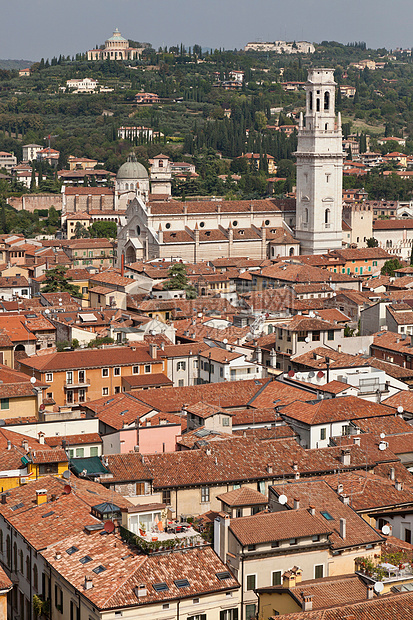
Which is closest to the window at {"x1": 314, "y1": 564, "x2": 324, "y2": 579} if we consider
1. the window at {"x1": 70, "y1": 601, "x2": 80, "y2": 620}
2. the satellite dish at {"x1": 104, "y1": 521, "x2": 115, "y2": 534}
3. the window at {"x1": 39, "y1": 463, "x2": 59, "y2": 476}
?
the satellite dish at {"x1": 104, "y1": 521, "x2": 115, "y2": 534}

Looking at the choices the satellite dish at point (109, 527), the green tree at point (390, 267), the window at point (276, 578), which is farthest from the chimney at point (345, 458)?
the green tree at point (390, 267)

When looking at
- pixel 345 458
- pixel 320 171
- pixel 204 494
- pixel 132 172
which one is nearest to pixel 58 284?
pixel 320 171

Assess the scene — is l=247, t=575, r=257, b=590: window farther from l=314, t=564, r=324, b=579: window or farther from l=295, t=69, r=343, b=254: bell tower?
l=295, t=69, r=343, b=254: bell tower

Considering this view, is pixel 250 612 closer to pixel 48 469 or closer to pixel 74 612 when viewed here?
pixel 74 612

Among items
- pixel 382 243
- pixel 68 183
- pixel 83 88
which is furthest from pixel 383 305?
pixel 83 88

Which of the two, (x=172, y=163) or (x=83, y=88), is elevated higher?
(x=83, y=88)

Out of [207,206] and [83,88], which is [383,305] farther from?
[83,88]
